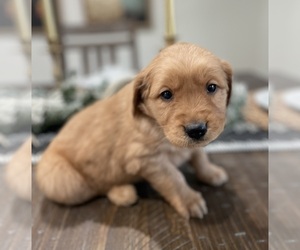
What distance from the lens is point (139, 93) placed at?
800 millimetres

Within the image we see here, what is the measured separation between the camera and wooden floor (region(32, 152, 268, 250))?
0.78 metres

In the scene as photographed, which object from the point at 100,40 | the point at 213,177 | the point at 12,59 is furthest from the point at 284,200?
the point at 100,40

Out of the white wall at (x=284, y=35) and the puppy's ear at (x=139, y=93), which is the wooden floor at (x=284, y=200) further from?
the puppy's ear at (x=139, y=93)

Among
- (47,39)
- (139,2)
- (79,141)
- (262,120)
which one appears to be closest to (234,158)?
(262,120)

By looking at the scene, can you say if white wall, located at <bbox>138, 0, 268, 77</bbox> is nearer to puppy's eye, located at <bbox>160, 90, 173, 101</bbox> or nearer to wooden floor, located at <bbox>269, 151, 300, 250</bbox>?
wooden floor, located at <bbox>269, 151, 300, 250</bbox>

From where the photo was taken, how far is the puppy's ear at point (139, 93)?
0.77 m

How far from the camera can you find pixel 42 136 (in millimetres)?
1282

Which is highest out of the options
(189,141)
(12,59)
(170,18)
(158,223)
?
(170,18)

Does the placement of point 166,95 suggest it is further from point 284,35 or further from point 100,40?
point 100,40

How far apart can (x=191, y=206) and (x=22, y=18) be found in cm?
85

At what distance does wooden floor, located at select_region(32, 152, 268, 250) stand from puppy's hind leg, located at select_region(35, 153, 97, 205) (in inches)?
1.1

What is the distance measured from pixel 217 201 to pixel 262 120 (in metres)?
0.56

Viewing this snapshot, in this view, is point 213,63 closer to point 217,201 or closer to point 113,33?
point 217,201

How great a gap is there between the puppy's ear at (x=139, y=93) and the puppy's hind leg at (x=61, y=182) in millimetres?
250
